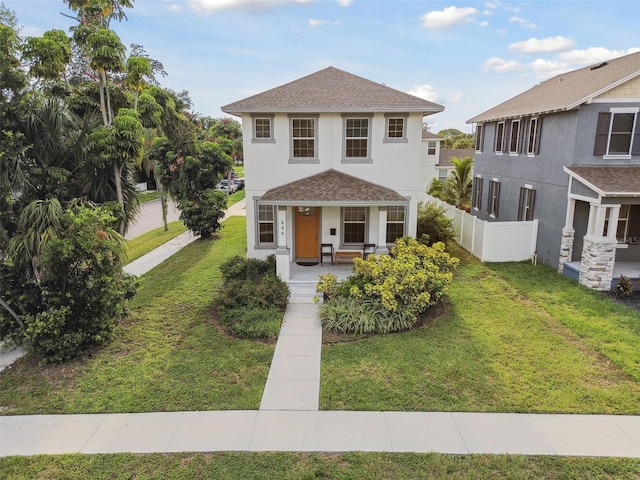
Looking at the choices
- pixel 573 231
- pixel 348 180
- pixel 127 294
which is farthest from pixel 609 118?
pixel 127 294

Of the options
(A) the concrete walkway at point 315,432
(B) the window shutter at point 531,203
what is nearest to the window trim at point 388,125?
(B) the window shutter at point 531,203

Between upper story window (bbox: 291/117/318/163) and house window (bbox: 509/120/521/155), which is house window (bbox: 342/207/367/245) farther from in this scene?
house window (bbox: 509/120/521/155)

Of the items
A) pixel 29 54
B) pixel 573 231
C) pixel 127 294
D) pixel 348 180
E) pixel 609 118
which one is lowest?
pixel 127 294

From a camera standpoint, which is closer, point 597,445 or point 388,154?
point 597,445

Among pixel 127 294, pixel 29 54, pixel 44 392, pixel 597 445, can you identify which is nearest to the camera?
pixel 597 445

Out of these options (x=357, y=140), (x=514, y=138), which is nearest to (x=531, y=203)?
(x=514, y=138)

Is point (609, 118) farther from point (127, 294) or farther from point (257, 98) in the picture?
point (127, 294)

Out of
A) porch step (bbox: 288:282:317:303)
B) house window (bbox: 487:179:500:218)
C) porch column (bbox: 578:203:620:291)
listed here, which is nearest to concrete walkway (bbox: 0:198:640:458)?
porch step (bbox: 288:282:317:303)
